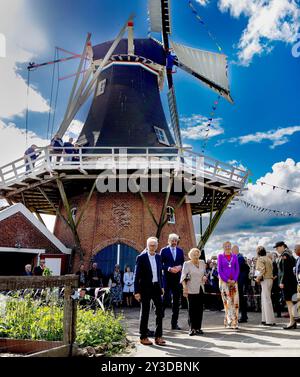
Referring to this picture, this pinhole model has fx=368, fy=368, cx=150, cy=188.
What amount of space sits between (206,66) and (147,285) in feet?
50.7

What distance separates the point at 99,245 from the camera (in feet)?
46.1

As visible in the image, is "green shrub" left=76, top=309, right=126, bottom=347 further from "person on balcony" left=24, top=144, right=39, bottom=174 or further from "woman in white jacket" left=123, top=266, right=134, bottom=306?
"person on balcony" left=24, top=144, right=39, bottom=174

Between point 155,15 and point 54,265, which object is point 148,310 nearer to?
point 54,265

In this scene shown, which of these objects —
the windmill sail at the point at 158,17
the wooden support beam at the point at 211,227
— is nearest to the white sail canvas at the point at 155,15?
the windmill sail at the point at 158,17

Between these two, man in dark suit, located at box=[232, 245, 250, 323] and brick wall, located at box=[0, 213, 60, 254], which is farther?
brick wall, located at box=[0, 213, 60, 254]

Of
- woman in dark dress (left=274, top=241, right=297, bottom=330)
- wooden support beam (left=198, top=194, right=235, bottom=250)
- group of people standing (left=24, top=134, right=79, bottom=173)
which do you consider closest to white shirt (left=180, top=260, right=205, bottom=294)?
woman in dark dress (left=274, top=241, right=297, bottom=330)

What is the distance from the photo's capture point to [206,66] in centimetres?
1850

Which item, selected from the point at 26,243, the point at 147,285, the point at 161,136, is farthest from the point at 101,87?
the point at 147,285

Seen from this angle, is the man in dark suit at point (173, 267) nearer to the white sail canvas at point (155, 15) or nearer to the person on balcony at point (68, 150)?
the person on balcony at point (68, 150)

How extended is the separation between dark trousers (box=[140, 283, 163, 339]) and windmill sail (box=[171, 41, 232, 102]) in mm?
14444

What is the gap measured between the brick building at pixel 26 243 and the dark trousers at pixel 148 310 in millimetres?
8123

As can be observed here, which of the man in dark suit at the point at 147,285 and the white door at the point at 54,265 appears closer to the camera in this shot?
the man in dark suit at the point at 147,285

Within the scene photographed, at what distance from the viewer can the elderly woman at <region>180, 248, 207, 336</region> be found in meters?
6.00

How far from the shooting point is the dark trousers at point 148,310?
5129 millimetres
